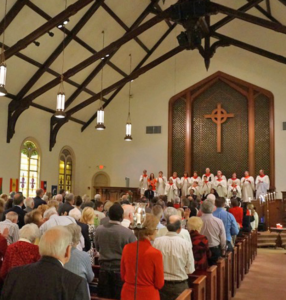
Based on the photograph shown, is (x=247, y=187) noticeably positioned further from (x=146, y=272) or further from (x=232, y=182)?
(x=146, y=272)

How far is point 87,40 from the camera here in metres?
13.5

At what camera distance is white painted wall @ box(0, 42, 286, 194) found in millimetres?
16094

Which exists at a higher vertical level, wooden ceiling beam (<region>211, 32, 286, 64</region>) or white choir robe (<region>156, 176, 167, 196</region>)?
wooden ceiling beam (<region>211, 32, 286, 64</region>)

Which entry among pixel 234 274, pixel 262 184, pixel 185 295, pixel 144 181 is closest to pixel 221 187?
pixel 262 184

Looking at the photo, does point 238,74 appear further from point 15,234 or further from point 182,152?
point 15,234

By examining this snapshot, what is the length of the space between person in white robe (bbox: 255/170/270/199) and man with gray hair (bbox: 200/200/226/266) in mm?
10410

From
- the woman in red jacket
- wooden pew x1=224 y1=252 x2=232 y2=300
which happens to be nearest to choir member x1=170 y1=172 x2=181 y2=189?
wooden pew x1=224 y1=252 x2=232 y2=300

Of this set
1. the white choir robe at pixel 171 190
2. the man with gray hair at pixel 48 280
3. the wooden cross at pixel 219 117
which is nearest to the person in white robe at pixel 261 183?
the wooden cross at pixel 219 117

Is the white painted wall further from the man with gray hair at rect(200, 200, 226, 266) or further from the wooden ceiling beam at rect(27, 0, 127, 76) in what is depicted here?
the man with gray hair at rect(200, 200, 226, 266)

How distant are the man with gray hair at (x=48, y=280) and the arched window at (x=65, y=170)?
48.9 feet

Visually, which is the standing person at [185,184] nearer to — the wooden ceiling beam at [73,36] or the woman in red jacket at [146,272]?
the wooden ceiling beam at [73,36]

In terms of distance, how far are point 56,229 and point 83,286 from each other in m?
0.36

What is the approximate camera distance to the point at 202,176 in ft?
53.3

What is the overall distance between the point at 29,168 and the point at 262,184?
9.00m
